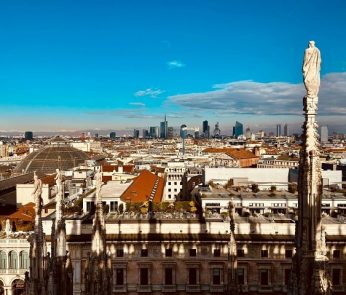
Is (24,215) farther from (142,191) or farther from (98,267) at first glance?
(98,267)

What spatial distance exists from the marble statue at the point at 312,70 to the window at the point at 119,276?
24.2 meters

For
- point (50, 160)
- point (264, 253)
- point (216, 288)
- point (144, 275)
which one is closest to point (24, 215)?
point (144, 275)

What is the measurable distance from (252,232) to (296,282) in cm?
2270

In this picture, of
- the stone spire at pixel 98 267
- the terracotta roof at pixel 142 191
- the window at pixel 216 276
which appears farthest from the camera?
the terracotta roof at pixel 142 191

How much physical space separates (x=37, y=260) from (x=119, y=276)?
1653 centimetres

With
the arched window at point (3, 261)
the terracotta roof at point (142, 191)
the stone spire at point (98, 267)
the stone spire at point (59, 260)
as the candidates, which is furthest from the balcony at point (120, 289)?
the stone spire at point (98, 267)

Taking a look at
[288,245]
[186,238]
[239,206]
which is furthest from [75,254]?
[239,206]

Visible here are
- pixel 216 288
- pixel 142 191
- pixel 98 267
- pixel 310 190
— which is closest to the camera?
pixel 310 190

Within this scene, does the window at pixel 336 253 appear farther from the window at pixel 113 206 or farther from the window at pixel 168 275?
the window at pixel 113 206

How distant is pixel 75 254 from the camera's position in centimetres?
2955

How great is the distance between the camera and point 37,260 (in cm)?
1401

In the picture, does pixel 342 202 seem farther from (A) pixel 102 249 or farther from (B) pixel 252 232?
(A) pixel 102 249

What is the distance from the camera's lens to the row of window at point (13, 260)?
117 feet

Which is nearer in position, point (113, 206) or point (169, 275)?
point (169, 275)
